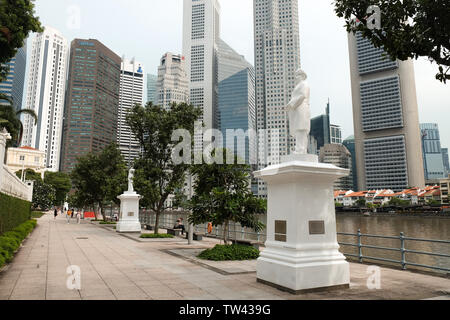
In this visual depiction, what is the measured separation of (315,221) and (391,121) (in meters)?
148

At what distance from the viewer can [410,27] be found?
6395mm

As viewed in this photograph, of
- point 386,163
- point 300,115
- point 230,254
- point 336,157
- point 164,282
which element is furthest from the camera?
point 336,157

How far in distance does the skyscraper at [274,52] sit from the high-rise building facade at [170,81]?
37.6 metres

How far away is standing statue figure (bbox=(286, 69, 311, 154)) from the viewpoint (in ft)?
24.2

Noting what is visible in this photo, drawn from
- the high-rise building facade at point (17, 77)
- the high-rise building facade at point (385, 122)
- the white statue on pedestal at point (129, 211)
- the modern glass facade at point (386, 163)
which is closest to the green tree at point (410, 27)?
the white statue on pedestal at point (129, 211)

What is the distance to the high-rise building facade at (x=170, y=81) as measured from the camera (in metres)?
138

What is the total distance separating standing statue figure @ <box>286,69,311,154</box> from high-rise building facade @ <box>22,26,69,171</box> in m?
150

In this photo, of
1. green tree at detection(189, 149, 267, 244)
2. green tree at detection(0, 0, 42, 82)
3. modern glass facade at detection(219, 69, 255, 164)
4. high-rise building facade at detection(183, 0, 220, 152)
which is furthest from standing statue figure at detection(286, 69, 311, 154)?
high-rise building facade at detection(183, 0, 220, 152)

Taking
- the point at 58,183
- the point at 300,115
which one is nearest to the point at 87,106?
the point at 58,183

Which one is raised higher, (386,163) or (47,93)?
(47,93)

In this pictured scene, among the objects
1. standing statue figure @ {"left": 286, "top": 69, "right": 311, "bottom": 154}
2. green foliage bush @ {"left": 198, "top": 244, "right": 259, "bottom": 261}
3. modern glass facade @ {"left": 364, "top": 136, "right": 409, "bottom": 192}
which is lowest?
green foliage bush @ {"left": 198, "top": 244, "right": 259, "bottom": 261}

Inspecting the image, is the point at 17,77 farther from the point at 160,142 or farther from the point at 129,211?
the point at 160,142

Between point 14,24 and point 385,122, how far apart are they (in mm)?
149457

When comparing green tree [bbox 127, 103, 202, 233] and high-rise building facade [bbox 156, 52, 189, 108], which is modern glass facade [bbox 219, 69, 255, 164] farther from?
green tree [bbox 127, 103, 202, 233]
